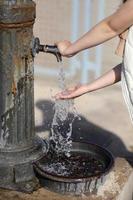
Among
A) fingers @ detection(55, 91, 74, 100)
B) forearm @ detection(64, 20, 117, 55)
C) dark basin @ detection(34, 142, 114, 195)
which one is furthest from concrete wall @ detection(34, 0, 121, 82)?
forearm @ detection(64, 20, 117, 55)

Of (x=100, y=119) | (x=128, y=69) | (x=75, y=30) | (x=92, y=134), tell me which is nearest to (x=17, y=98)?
(x=128, y=69)

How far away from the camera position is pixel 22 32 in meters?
3.04

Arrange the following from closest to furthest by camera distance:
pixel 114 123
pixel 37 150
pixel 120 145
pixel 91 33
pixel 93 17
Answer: pixel 91 33 < pixel 37 150 < pixel 120 145 < pixel 114 123 < pixel 93 17

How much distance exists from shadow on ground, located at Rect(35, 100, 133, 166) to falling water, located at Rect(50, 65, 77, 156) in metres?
0.07

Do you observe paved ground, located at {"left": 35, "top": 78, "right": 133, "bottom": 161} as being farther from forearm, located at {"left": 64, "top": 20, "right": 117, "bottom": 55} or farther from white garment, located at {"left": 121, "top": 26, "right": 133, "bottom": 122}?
forearm, located at {"left": 64, "top": 20, "right": 117, "bottom": 55}

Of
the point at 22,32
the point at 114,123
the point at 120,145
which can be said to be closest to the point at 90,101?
the point at 114,123

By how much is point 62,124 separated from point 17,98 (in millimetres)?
1883

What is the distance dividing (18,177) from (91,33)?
0.98 m

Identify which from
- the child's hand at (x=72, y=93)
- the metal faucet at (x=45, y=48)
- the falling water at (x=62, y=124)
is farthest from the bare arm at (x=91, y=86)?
the metal faucet at (x=45, y=48)

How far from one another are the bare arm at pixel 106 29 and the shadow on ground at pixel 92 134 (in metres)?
1.62

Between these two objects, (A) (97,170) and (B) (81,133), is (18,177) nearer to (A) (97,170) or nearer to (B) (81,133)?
(A) (97,170)

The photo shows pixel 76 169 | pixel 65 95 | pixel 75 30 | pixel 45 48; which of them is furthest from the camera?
pixel 75 30

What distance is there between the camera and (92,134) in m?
4.88

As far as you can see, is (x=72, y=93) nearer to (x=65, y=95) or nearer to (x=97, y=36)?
(x=65, y=95)
